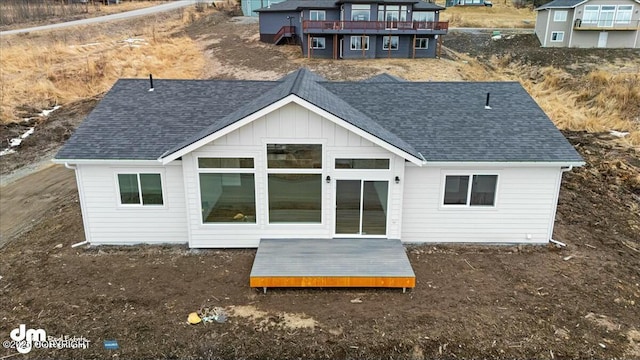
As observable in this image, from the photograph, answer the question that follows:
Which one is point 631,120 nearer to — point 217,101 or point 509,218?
point 509,218

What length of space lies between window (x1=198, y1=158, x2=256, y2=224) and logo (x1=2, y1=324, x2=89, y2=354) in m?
3.66

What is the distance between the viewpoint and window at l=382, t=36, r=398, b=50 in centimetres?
3409

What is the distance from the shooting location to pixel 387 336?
775cm

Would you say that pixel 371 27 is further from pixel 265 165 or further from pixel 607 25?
pixel 265 165

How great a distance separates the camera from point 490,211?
10.7 meters

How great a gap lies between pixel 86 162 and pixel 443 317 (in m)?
8.35

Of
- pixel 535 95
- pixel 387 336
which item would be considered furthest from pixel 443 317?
pixel 535 95

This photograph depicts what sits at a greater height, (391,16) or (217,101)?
(391,16)

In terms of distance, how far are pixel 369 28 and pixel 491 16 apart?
95.7ft

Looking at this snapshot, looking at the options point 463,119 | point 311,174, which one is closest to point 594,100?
point 463,119

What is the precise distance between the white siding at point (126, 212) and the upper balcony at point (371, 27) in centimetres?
2453

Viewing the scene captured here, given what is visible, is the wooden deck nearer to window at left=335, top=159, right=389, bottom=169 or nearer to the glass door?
the glass door

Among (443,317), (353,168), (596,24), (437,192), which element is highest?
(596,24)

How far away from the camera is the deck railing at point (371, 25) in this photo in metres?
32.6
